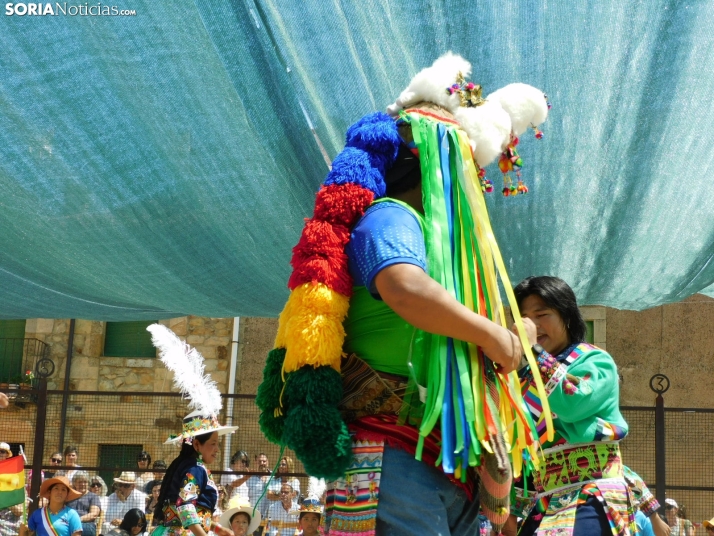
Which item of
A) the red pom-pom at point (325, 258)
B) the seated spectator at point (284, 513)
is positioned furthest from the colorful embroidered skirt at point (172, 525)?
the red pom-pom at point (325, 258)

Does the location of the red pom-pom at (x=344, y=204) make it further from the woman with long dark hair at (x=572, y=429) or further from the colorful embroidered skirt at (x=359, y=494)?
the woman with long dark hair at (x=572, y=429)

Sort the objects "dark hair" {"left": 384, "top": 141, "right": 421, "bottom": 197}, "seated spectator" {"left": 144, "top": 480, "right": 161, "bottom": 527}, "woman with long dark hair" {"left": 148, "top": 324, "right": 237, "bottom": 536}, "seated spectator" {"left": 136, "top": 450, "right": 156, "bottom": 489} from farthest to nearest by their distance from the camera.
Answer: "seated spectator" {"left": 136, "top": 450, "right": 156, "bottom": 489}, "seated spectator" {"left": 144, "top": 480, "right": 161, "bottom": 527}, "woman with long dark hair" {"left": 148, "top": 324, "right": 237, "bottom": 536}, "dark hair" {"left": 384, "top": 141, "right": 421, "bottom": 197}

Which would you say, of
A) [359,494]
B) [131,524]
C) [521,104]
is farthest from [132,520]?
[521,104]

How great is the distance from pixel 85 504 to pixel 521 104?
8.54m

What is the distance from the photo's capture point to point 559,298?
3.71 m

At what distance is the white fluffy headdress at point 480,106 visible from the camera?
8.57 ft

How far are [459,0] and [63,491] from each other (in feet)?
20.3

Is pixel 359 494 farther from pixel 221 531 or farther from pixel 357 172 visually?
pixel 221 531

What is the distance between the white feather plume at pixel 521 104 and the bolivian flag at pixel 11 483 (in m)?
5.98

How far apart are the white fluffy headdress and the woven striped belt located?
4.38 ft

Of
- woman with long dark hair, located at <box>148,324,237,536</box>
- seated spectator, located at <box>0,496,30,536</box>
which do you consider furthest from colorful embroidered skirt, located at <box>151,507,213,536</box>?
seated spectator, located at <box>0,496,30,536</box>

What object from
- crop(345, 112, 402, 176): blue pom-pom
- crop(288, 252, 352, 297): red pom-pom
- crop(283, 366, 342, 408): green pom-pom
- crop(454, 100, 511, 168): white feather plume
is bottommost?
crop(283, 366, 342, 408): green pom-pom

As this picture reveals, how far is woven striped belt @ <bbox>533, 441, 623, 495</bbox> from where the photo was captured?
3.52 m

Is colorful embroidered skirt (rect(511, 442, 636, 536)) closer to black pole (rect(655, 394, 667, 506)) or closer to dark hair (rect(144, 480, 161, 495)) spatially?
black pole (rect(655, 394, 667, 506))
